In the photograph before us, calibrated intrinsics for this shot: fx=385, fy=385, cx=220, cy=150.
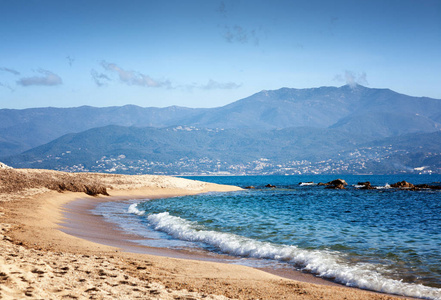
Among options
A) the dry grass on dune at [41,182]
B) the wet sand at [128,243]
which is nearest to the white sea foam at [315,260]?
the wet sand at [128,243]

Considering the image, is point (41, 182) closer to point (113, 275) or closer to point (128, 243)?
point (128, 243)

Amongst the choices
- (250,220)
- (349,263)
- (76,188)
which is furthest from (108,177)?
(349,263)

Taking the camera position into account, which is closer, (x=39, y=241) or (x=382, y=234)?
(x=39, y=241)

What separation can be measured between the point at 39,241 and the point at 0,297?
7.90 meters

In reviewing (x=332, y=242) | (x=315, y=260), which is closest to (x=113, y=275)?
(x=315, y=260)

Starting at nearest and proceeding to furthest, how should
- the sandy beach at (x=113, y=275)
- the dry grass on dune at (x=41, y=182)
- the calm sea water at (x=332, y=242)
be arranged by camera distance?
the sandy beach at (x=113, y=275)
the calm sea water at (x=332, y=242)
the dry grass on dune at (x=41, y=182)

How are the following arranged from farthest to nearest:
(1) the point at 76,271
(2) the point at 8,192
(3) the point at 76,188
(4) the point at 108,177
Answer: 1. (4) the point at 108,177
2. (3) the point at 76,188
3. (2) the point at 8,192
4. (1) the point at 76,271

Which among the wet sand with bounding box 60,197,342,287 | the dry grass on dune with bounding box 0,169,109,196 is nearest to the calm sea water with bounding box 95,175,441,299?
the wet sand with bounding box 60,197,342,287

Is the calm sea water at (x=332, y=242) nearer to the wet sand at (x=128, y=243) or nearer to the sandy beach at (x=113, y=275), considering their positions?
the wet sand at (x=128, y=243)

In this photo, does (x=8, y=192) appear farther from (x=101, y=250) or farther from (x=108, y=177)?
(x=108, y=177)

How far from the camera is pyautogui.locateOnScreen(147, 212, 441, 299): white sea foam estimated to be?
1047cm

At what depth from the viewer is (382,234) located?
19031 mm

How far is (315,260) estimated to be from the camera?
13.4 m

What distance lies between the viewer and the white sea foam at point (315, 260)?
412 inches
